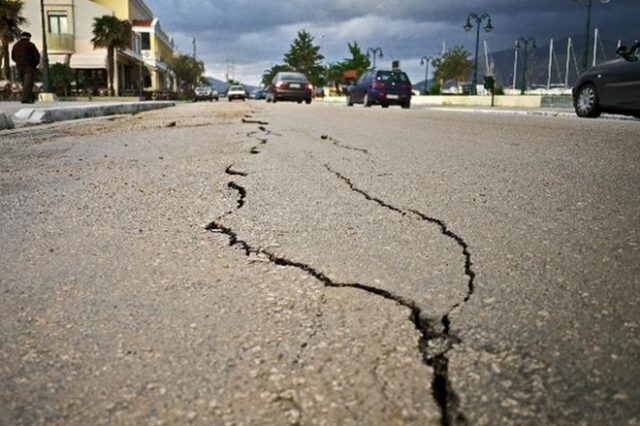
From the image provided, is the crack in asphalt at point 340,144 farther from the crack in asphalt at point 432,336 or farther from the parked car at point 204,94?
the parked car at point 204,94

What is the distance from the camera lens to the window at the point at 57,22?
134 feet

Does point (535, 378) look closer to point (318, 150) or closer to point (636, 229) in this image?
point (636, 229)

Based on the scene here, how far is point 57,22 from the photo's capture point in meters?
40.9

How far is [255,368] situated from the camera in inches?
54.2

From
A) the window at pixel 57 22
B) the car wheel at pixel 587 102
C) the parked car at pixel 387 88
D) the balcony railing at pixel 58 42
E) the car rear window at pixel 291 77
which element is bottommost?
the car wheel at pixel 587 102

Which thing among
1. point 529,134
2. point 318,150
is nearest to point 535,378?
point 318,150

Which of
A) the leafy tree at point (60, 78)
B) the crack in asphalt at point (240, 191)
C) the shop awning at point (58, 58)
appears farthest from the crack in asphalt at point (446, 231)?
the shop awning at point (58, 58)

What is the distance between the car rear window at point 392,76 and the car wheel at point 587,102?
1003cm

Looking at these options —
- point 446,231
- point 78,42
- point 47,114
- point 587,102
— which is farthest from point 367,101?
point 78,42

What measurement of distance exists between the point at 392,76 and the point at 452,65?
5179 cm

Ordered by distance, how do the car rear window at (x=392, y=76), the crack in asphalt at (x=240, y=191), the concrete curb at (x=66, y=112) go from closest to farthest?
the crack in asphalt at (x=240, y=191) → the concrete curb at (x=66, y=112) → the car rear window at (x=392, y=76)

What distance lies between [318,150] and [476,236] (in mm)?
3345

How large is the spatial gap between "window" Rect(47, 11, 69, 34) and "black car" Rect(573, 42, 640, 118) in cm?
3890

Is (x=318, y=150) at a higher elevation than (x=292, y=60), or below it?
below
